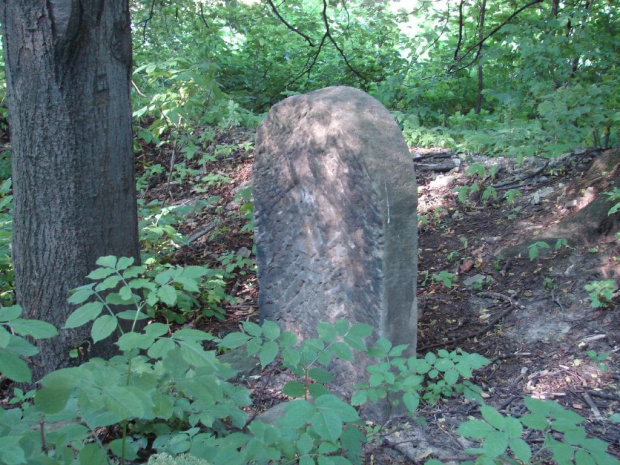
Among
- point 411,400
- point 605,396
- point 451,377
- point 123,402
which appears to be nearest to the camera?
point 123,402

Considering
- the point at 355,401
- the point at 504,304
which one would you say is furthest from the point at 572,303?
the point at 355,401

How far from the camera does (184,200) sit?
20.6 ft

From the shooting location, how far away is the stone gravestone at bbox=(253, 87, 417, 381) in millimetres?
2740

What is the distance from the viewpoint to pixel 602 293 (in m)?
3.33

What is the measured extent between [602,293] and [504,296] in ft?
2.17

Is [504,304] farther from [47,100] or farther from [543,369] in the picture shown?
[47,100]

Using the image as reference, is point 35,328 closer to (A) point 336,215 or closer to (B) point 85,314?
(B) point 85,314

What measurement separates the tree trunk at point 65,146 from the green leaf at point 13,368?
160 cm

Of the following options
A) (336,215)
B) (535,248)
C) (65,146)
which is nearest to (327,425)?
(336,215)

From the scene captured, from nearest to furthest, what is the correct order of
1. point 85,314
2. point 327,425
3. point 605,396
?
1. point 327,425
2. point 85,314
3. point 605,396

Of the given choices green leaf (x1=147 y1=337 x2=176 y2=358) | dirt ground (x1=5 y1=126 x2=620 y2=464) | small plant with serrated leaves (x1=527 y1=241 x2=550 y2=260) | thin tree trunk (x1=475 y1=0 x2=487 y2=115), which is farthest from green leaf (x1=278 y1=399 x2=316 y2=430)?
thin tree trunk (x1=475 y1=0 x2=487 y2=115)

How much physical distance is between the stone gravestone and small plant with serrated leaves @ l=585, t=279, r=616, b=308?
1.24 m

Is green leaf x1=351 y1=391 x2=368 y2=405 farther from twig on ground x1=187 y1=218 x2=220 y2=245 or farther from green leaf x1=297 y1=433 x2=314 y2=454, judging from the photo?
twig on ground x1=187 y1=218 x2=220 y2=245

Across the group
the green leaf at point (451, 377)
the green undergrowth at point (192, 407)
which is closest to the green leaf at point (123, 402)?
the green undergrowth at point (192, 407)
